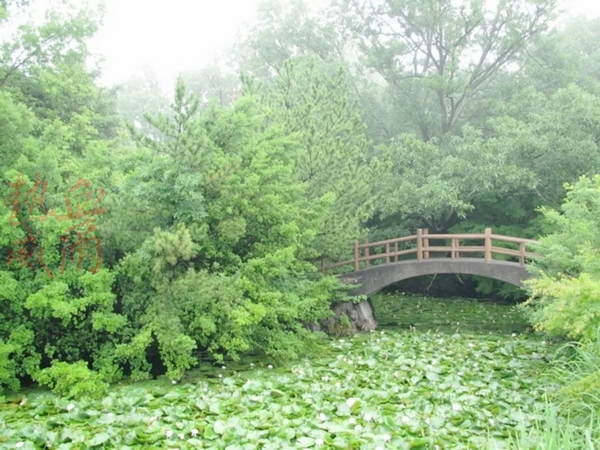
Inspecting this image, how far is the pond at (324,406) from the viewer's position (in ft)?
16.3

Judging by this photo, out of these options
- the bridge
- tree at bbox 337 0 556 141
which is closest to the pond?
the bridge

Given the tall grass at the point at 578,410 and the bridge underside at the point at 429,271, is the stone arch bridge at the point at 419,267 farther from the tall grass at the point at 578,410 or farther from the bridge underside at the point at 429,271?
the tall grass at the point at 578,410

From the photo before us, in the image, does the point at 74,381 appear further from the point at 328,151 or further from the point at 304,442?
the point at 328,151

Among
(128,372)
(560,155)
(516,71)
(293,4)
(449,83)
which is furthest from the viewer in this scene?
(293,4)

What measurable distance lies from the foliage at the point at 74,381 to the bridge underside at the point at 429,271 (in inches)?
238

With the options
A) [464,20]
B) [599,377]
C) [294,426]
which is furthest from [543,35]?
[294,426]

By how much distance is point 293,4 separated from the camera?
1875 centimetres

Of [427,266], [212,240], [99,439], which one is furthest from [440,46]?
[99,439]

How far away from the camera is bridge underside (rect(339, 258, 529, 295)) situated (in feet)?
34.4

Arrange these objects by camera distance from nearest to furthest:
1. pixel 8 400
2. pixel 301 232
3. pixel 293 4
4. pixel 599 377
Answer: pixel 599 377, pixel 8 400, pixel 301 232, pixel 293 4

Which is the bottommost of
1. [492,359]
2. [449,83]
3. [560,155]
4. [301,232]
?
[492,359]

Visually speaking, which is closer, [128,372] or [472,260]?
[128,372]

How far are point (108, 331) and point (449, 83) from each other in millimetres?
11019

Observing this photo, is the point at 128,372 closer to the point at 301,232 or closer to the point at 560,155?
the point at 301,232
